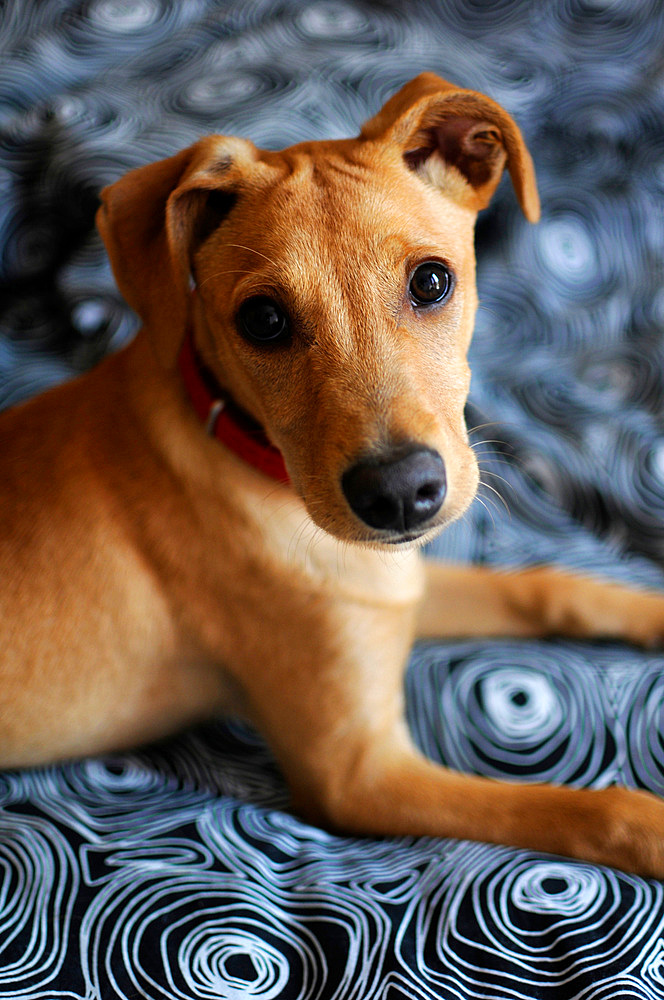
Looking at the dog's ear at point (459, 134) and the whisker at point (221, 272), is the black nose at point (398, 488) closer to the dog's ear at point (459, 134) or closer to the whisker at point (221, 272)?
the whisker at point (221, 272)

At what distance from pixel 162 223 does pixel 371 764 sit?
1490 mm

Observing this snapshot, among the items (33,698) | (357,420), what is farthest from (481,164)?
(33,698)

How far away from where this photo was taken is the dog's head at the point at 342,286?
5.25 feet

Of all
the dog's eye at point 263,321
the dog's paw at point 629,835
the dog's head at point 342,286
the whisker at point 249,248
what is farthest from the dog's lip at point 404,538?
the dog's paw at point 629,835

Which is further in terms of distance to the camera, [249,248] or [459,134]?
[459,134]

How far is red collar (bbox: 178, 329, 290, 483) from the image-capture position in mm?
1944

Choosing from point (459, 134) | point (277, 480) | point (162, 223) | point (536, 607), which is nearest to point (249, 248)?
point (162, 223)

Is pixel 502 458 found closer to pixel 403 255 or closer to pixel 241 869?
pixel 403 255

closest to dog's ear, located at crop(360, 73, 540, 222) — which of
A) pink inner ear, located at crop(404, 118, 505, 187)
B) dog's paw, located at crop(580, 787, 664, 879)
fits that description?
pink inner ear, located at crop(404, 118, 505, 187)

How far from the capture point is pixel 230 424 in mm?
1954

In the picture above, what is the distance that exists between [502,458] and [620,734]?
1.27 meters

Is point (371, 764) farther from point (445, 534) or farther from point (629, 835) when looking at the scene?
point (445, 534)

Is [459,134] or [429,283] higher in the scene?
[459,134]

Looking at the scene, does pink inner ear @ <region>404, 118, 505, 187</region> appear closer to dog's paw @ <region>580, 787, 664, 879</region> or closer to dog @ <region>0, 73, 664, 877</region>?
dog @ <region>0, 73, 664, 877</region>
